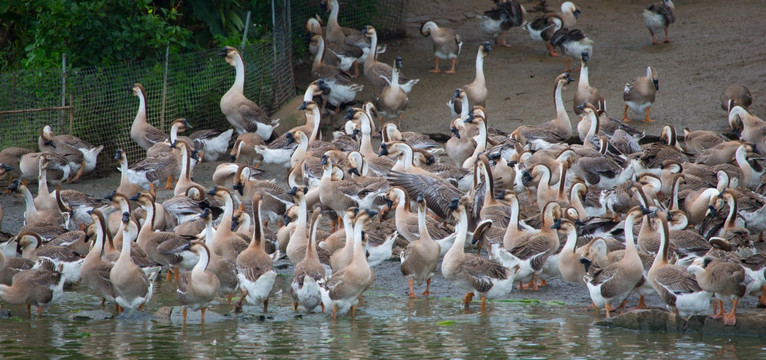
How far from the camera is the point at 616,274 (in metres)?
10.0

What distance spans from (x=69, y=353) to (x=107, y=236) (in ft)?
9.22

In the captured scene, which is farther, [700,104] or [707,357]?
[700,104]

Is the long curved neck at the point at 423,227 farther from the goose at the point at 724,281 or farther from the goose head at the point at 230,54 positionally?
the goose head at the point at 230,54

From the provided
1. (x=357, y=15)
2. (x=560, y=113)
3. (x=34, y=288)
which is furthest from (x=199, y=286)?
(x=357, y=15)

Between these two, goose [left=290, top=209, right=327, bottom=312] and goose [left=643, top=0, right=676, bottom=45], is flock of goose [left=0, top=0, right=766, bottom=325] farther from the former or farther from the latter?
goose [left=643, top=0, right=676, bottom=45]

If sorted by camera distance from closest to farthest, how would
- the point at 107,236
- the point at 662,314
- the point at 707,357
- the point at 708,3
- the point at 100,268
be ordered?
the point at 707,357, the point at 662,314, the point at 100,268, the point at 107,236, the point at 708,3

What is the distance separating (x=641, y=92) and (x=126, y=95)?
32.7ft

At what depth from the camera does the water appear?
29.0ft

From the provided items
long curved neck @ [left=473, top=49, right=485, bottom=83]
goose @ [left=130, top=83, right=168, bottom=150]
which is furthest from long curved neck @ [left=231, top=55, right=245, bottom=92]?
long curved neck @ [left=473, top=49, right=485, bottom=83]

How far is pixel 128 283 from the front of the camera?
10234 mm

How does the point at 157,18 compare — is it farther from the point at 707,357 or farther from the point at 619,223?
the point at 707,357

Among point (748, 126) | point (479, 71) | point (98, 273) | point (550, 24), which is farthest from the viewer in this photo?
point (550, 24)

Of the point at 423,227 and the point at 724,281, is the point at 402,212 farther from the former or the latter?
the point at 724,281

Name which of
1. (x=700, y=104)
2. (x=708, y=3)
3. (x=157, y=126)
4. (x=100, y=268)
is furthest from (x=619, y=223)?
(x=708, y=3)
